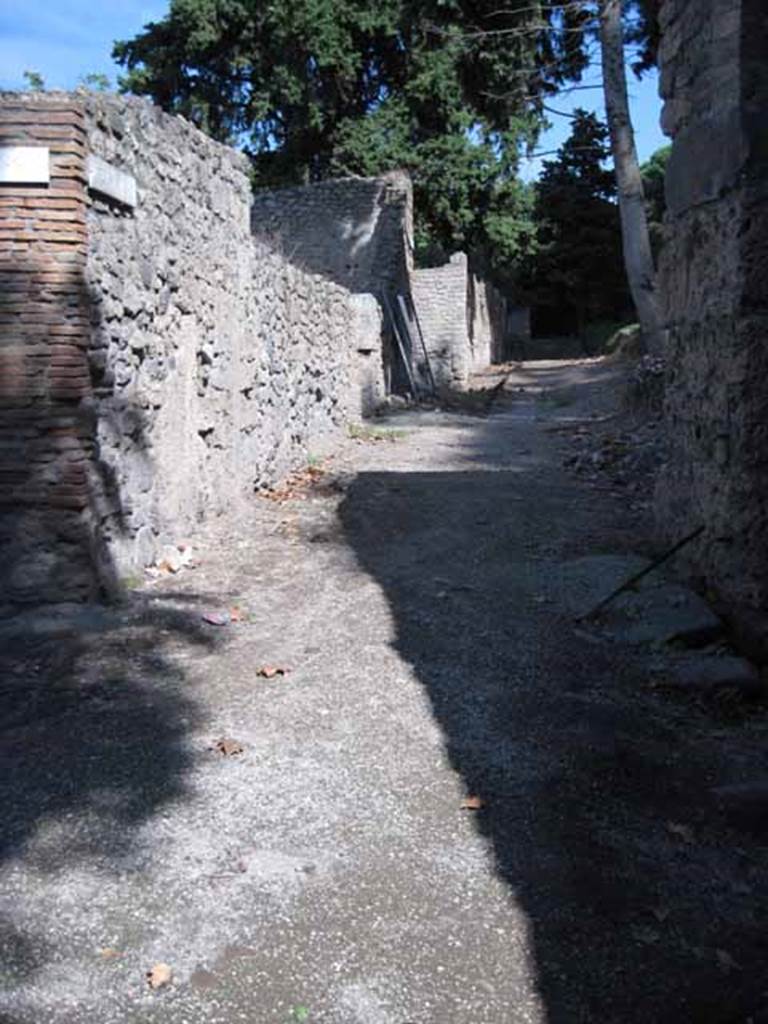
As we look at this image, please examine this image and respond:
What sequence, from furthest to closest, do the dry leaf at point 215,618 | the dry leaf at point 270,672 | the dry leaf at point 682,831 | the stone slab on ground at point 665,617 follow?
the dry leaf at point 215,618 → the stone slab on ground at point 665,617 → the dry leaf at point 270,672 → the dry leaf at point 682,831

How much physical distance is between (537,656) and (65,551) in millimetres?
2411

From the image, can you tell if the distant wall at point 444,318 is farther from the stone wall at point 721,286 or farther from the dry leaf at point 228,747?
the dry leaf at point 228,747

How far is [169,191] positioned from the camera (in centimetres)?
609

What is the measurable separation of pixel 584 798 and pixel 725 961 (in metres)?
0.81

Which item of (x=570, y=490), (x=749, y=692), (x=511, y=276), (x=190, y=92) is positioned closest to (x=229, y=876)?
(x=749, y=692)

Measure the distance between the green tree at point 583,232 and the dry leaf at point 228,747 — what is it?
103ft

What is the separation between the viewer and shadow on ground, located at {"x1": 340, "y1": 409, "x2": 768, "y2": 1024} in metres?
2.42

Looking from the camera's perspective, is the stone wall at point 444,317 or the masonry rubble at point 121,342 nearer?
the masonry rubble at point 121,342

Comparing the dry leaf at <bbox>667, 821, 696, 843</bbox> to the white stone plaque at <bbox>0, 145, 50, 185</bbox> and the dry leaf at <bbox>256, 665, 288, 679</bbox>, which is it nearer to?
the dry leaf at <bbox>256, 665, 288, 679</bbox>

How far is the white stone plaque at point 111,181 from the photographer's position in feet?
16.1

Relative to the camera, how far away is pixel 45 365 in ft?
15.7

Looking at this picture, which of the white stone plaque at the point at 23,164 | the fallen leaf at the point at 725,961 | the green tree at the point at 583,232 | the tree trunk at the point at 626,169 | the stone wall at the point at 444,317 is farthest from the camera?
the green tree at the point at 583,232

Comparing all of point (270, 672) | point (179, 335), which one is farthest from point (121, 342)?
point (270, 672)

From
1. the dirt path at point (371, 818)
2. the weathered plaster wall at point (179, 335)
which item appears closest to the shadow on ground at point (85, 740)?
the dirt path at point (371, 818)
